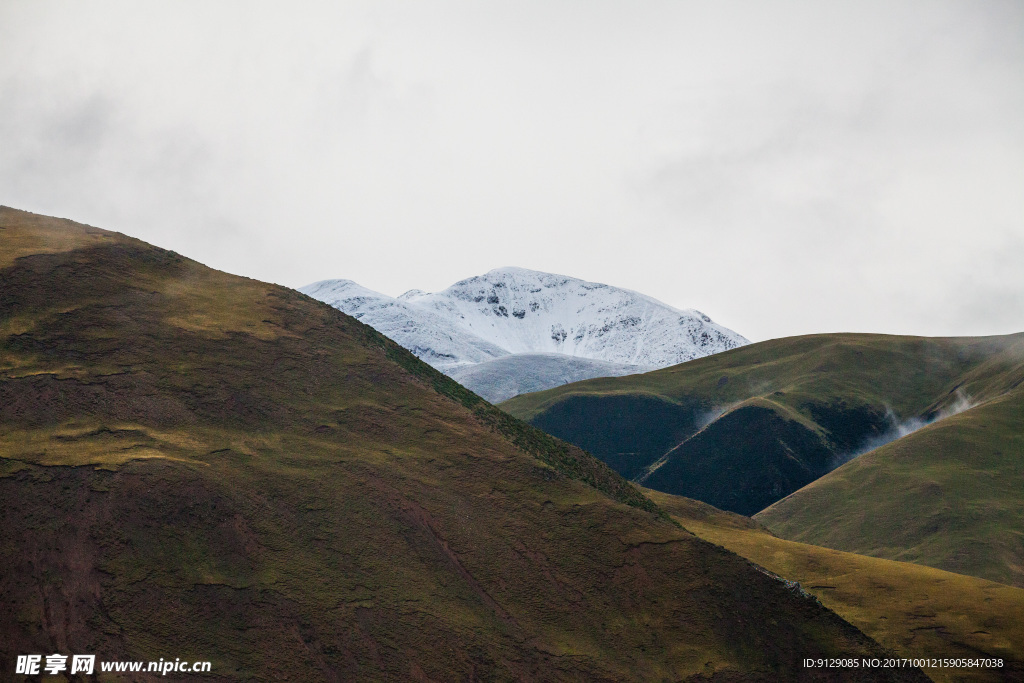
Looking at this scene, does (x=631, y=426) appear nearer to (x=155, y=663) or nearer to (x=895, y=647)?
(x=895, y=647)

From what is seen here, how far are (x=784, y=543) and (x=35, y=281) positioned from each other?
36301mm

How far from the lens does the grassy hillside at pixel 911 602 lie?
118ft

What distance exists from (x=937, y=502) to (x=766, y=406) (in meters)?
46.7

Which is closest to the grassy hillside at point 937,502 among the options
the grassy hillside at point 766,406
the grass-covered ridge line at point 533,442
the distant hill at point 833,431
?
the distant hill at point 833,431

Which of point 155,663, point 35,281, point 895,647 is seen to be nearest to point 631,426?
point 895,647

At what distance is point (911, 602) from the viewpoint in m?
39.3

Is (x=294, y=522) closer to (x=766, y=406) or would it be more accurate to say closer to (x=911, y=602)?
(x=911, y=602)

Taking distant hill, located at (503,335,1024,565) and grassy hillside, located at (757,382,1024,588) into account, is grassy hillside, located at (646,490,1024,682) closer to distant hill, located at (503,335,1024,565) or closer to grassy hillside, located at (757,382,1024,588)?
grassy hillside, located at (757,382,1024,588)

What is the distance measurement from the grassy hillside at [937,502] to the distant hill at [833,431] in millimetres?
170

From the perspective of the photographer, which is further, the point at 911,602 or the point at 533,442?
the point at 911,602

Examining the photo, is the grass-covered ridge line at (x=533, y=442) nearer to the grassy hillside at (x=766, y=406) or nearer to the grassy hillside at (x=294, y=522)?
the grassy hillside at (x=294, y=522)

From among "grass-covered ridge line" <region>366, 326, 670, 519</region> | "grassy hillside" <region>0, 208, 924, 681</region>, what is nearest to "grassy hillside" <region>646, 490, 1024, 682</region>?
"grass-covered ridge line" <region>366, 326, 670, 519</region>

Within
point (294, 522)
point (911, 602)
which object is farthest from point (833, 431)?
point (294, 522)

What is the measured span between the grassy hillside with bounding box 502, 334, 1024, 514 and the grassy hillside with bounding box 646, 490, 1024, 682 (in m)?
71.8
